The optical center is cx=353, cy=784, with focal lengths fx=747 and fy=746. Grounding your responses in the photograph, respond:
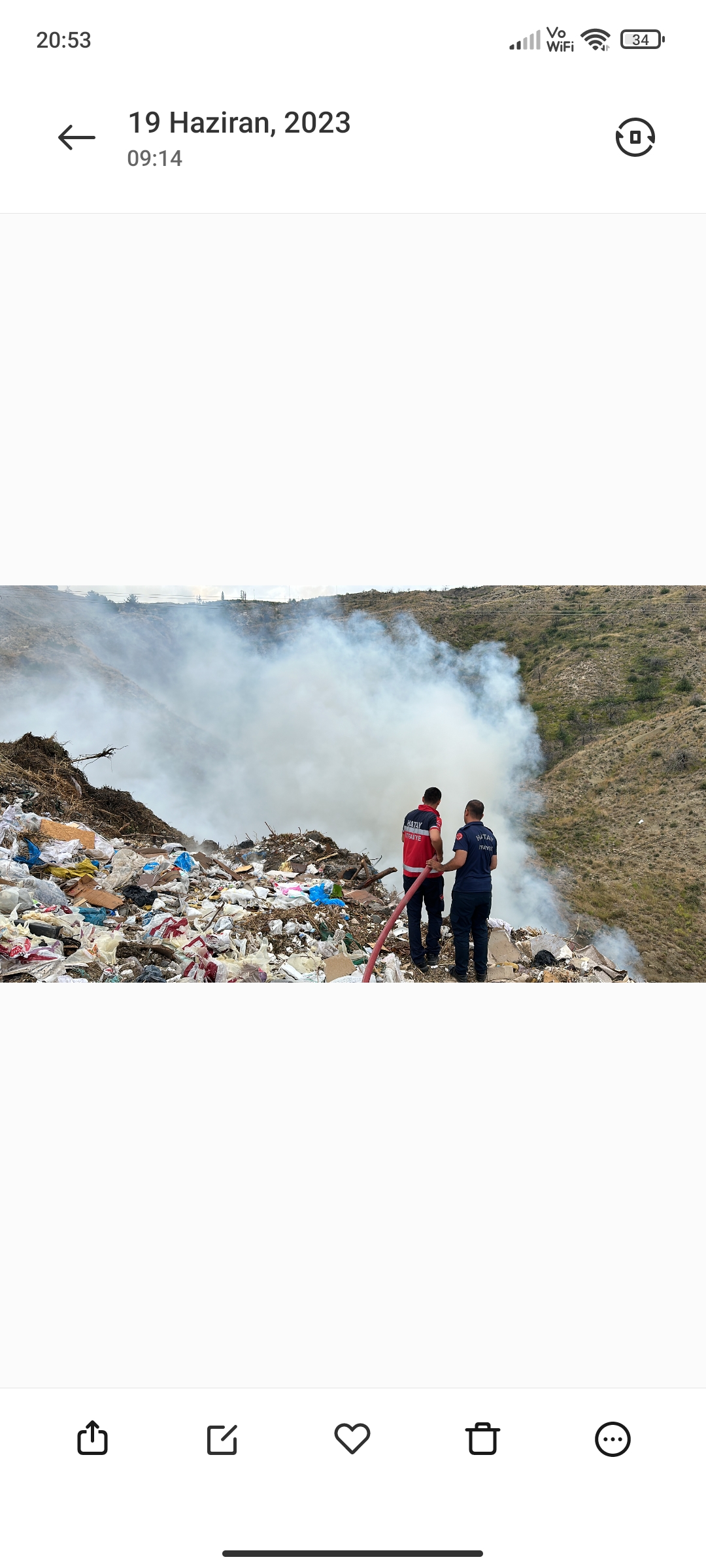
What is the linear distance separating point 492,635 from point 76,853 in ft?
24.2

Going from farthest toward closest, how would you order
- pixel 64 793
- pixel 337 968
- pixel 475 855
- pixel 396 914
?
1. pixel 64 793
2. pixel 337 968
3. pixel 396 914
4. pixel 475 855

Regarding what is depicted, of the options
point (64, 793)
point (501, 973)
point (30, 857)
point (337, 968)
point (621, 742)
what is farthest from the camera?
point (621, 742)

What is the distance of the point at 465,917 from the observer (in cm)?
530

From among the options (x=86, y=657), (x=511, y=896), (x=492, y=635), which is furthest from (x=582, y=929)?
(x=86, y=657)

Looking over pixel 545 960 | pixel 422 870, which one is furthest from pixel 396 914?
pixel 545 960

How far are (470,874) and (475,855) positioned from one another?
0.14 m

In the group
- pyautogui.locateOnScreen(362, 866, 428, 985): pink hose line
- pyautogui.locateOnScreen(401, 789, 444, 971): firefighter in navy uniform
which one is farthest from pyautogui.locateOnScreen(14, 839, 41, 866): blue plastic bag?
pyautogui.locateOnScreen(401, 789, 444, 971): firefighter in navy uniform

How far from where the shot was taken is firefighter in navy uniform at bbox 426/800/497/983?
5195 millimetres

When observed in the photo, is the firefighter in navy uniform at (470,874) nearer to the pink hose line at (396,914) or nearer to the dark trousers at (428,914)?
the pink hose line at (396,914)

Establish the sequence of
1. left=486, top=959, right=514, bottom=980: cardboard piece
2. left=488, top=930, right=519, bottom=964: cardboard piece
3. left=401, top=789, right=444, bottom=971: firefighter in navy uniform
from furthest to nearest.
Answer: left=488, top=930, right=519, bottom=964: cardboard piece, left=486, top=959, right=514, bottom=980: cardboard piece, left=401, top=789, right=444, bottom=971: firefighter in navy uniform

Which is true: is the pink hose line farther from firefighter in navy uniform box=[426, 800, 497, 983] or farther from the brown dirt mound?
the brown dirt mound

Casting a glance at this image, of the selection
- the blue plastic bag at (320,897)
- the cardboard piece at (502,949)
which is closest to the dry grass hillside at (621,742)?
the cardboard piece at (502,949)

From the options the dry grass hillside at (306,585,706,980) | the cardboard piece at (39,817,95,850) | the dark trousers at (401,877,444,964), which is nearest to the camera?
the dark trousers at (401,877,444,964)

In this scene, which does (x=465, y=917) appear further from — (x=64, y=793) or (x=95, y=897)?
(x=64, y=793)
